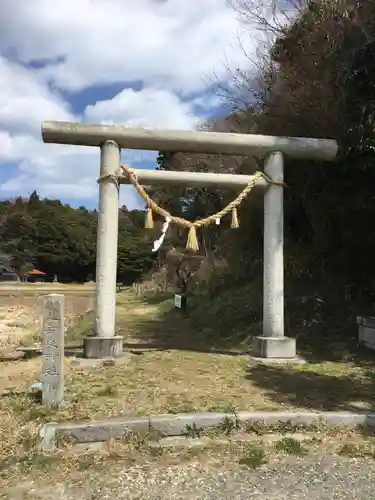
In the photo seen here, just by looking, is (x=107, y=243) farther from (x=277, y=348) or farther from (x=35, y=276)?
(x=35, y=276)

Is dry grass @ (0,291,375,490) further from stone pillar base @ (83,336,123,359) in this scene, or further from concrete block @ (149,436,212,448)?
stone pillar base @ (83,336,123,359)

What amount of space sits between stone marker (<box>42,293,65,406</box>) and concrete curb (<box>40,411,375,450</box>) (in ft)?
2.11

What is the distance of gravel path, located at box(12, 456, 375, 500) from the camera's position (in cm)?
350

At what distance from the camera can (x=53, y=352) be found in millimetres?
5395

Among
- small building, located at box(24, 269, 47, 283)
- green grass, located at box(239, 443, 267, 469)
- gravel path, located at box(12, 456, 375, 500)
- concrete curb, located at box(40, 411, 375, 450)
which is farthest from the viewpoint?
small building, located at box(24, 269, 47, 283)

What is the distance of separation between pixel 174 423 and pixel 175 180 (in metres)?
4.72

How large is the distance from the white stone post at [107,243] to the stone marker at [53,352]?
103 inches

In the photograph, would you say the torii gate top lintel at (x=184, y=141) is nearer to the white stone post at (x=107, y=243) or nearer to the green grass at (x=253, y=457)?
the white stone post at (x=107, y=243)

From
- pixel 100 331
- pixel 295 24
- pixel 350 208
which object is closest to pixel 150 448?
pixel 100 331

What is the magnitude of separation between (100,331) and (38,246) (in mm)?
46530

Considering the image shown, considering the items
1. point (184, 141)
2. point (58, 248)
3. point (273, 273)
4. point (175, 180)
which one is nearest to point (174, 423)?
point (273, 273)

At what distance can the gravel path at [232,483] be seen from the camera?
3504mm

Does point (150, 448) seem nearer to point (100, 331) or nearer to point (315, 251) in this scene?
point (100, 331)

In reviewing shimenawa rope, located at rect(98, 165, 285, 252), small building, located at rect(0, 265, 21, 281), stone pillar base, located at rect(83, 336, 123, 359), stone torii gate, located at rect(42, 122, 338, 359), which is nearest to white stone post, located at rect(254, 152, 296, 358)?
stone torii gate, located at rect(42, 122, 338, 359)
